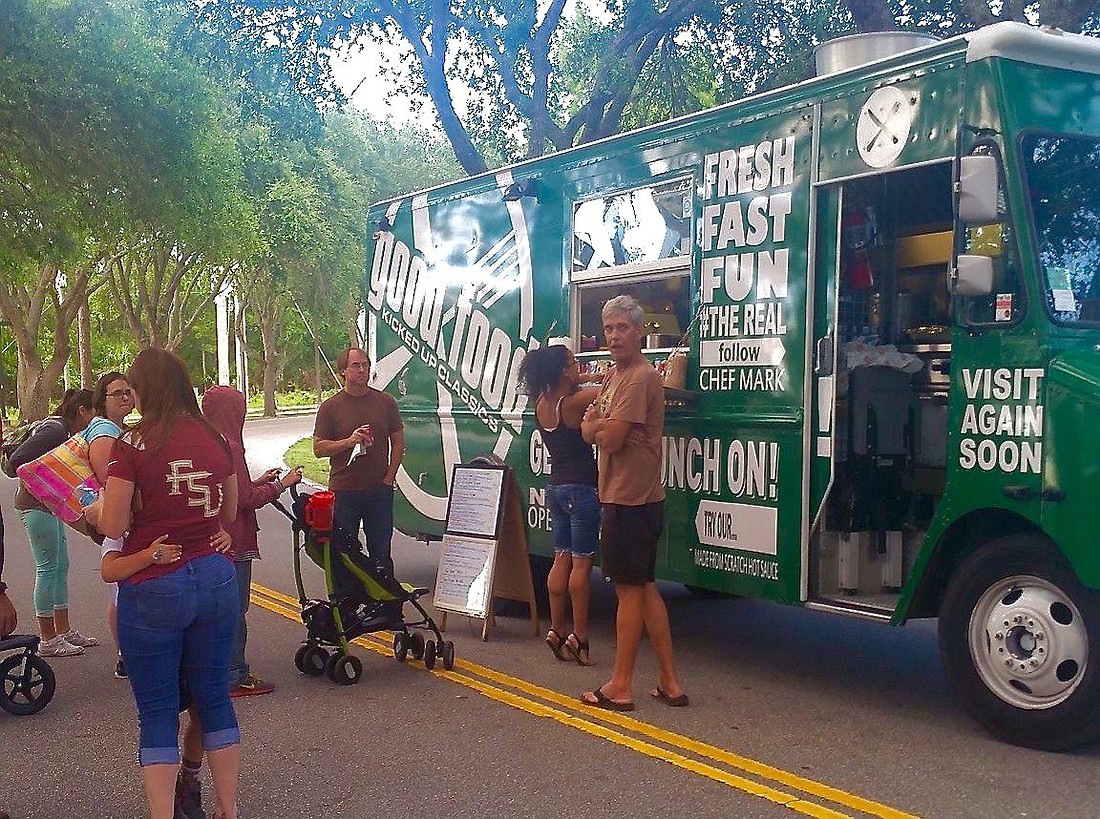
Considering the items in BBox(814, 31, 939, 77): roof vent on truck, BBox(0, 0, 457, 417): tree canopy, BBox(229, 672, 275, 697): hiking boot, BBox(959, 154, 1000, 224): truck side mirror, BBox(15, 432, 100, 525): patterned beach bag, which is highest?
BBox(0, 0, 457, 417): tree canopy

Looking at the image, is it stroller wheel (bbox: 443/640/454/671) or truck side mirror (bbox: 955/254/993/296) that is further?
stroller wheel (bbox: 443/640/454/671)

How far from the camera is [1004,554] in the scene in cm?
567

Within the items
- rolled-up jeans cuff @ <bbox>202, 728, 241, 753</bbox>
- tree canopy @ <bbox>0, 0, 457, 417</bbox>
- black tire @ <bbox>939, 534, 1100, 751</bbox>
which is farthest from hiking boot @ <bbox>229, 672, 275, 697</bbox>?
tree canopy @ <bbox>0, 0, 457, 417</bbox>

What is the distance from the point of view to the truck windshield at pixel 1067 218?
5633 millimetres

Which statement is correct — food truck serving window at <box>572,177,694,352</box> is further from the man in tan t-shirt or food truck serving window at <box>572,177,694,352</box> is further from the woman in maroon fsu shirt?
the woman in maroon fsu shirt

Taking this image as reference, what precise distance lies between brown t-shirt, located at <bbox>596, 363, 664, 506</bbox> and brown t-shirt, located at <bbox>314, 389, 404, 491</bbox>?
230 centimetres

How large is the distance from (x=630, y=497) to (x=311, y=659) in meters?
2.28

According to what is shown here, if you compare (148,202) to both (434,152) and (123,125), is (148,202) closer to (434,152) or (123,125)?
(123,125)

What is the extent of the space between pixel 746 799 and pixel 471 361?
4.91 metres

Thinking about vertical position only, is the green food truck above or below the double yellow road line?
above

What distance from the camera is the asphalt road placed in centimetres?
504

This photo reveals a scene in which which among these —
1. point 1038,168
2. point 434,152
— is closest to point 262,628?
point 1038,168

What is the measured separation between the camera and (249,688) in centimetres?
691

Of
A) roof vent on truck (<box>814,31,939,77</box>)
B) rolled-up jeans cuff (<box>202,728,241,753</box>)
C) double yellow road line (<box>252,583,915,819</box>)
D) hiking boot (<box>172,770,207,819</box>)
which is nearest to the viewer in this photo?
rolled-up jeans cuff (<box>202,728,241,753</box>)
